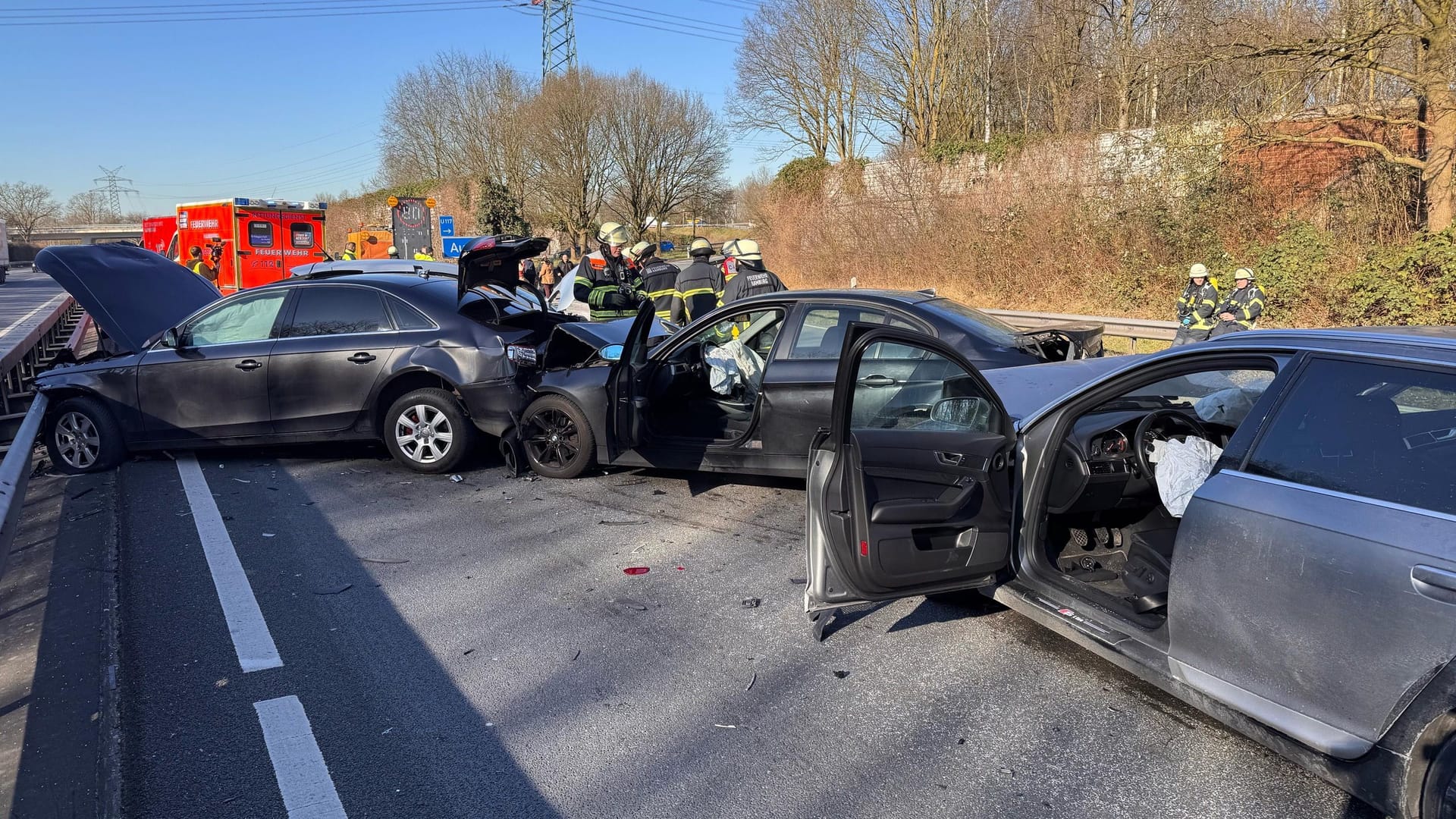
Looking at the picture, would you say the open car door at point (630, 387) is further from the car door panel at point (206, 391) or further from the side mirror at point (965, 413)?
the car door panel at point (206, 391)

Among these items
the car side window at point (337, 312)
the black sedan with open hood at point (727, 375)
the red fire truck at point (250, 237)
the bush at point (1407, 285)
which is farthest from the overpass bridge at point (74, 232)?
Result: the bush at point (1407, 285)

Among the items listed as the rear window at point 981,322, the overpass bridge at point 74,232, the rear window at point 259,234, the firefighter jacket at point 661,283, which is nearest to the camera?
the rear window at point 981,322

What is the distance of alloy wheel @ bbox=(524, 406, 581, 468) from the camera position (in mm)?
7035

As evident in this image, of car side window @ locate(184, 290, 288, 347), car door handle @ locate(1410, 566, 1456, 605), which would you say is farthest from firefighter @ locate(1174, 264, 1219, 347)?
car side window @ locate(184, 290, 288, 347)

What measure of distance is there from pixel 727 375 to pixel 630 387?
84 centimetres

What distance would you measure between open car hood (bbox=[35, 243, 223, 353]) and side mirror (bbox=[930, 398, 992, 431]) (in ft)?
22.1

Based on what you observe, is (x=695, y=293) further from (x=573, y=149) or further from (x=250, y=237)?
(x=573, y=149)

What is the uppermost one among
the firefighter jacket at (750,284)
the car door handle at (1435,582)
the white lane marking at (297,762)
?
the firefighter jacket at (750,284)

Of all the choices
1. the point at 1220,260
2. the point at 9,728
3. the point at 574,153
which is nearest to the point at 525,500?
the point at 9,728

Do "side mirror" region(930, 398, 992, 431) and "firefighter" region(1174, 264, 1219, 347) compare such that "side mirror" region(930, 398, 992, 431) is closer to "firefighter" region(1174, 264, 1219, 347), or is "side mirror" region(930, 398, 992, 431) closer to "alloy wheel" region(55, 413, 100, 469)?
"alloy wheel" region(55, 413, 100, 469)

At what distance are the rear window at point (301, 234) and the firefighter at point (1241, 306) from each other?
17505mm

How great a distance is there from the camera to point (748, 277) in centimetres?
890

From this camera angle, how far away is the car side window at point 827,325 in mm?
6090

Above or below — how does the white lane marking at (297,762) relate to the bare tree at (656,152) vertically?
below
